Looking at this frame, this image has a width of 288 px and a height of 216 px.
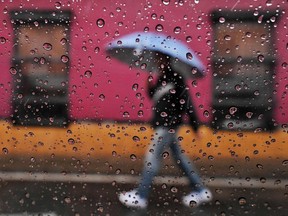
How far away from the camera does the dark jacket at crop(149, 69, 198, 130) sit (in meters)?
1.12

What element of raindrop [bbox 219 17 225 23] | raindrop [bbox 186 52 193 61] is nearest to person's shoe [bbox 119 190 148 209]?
raindrop [bbox 186 52 193 61]

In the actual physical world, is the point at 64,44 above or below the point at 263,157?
above

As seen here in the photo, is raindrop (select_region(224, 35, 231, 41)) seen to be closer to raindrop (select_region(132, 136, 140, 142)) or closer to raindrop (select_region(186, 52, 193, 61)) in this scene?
raindrop (select_region(186, 52, 193, 61))

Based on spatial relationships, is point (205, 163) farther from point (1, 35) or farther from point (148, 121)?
point (1, 35)

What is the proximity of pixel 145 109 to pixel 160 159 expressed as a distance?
122mm

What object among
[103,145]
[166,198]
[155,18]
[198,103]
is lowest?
[166,198]

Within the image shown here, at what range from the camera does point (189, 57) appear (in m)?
1.13

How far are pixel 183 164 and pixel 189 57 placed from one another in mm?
238

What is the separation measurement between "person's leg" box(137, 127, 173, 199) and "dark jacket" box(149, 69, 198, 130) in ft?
0.10

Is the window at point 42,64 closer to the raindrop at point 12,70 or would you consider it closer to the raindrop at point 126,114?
the raindrop at point 12,70

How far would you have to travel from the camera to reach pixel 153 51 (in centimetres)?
112

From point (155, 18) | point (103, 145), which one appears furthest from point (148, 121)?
point (155, 18)

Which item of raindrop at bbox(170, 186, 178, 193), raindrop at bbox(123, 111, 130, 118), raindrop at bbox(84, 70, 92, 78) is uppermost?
raindrop at bbox(84, 70, 92, 78)

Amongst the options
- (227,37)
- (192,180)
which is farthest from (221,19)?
(192,180)
